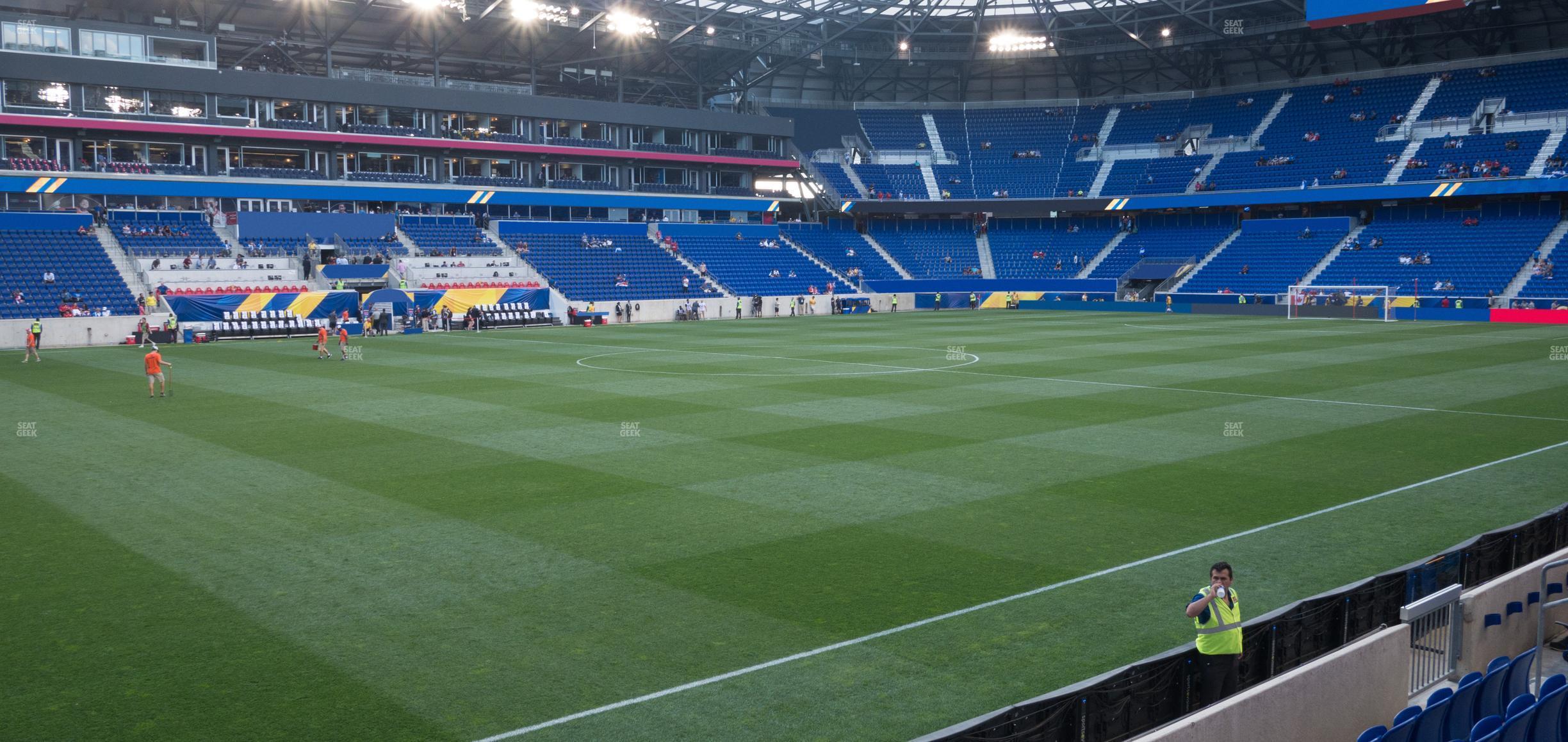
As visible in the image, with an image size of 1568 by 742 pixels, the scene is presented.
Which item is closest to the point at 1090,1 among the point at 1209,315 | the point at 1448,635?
the point at 1209,315

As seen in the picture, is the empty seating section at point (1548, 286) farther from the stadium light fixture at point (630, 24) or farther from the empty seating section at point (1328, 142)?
the stadium light fixture at point (630, 24)

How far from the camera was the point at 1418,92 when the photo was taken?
3098 inches

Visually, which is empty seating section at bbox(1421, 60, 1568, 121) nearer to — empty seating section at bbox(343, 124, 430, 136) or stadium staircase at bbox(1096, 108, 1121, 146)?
stadium staircase at bbox(1096, 108, 1121, 146)

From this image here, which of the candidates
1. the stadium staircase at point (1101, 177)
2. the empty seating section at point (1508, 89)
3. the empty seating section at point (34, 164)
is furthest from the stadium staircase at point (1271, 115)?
the empty seating section at point (34, 164)

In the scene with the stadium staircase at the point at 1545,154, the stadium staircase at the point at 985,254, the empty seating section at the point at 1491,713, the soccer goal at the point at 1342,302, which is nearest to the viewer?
the empty seating section at the point at 1491,713

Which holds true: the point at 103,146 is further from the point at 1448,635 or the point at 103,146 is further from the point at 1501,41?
the point at 1501,41

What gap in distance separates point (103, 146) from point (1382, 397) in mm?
65973

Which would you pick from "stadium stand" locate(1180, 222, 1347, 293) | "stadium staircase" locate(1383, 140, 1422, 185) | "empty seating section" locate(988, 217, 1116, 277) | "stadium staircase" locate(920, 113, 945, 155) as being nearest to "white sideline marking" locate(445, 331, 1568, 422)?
"stadium stand" locate(1180, 222, 1347, 293)

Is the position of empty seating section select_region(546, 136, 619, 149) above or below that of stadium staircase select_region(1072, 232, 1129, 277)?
above

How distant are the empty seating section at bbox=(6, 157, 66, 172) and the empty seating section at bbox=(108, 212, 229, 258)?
3.79 m

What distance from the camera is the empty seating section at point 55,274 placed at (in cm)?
5016

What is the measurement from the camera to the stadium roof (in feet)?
224

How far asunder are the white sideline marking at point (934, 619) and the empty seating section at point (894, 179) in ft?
246

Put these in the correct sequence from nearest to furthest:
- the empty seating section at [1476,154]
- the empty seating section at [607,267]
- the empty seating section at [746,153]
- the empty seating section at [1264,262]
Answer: the empty seating section at [607,267] → the empty seating section at [1476,154] → the empty seating section at [1264,262] → the empty seating section at [746,153]
